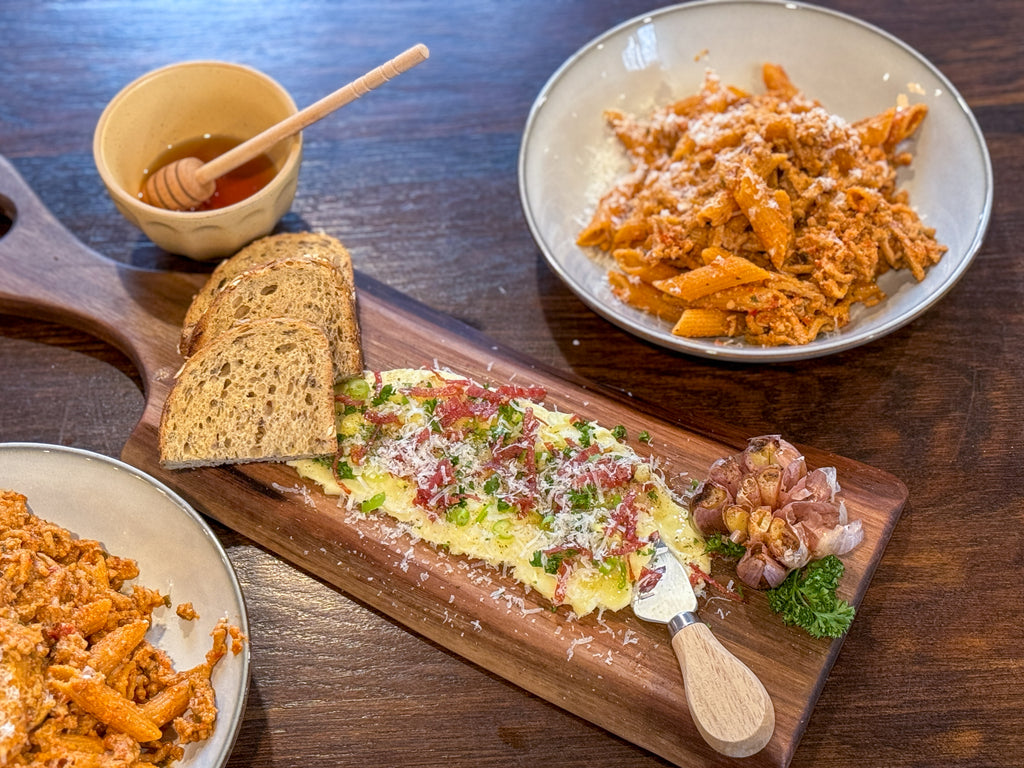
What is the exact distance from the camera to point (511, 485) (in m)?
3.00

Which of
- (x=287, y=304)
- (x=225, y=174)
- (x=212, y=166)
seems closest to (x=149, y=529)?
(x=287, y=304)

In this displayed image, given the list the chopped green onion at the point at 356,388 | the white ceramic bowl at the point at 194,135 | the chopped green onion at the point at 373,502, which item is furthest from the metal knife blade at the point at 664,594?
the white ceramic bowl at the point at 194,135

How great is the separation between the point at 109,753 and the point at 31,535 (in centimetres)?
71

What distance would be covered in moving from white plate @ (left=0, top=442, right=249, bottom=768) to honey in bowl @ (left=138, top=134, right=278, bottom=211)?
3.67 ft

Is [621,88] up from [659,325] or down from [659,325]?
up

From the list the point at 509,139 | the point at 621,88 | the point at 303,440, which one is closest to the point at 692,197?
the point at 621,88

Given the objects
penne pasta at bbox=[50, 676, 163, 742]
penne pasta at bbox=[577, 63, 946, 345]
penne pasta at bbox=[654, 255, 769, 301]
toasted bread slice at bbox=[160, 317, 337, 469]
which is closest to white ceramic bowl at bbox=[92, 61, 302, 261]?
toasted bread slice at bbox=[160, 317, 337, 469]

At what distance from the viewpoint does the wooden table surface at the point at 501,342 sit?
2.95 metres

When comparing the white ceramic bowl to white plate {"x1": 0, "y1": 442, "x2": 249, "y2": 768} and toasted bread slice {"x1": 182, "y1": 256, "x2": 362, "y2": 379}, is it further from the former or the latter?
white plate {"x1": 0, "y1": 442, "x2": 249, "y2": 768}

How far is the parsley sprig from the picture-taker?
2762mm

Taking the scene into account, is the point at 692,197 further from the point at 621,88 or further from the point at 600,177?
the point at 621,88

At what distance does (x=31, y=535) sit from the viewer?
2.87 metres

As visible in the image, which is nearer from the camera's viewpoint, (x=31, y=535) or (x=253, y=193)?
(x=31, y=535)

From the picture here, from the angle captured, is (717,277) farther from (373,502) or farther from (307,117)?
(307,117)
